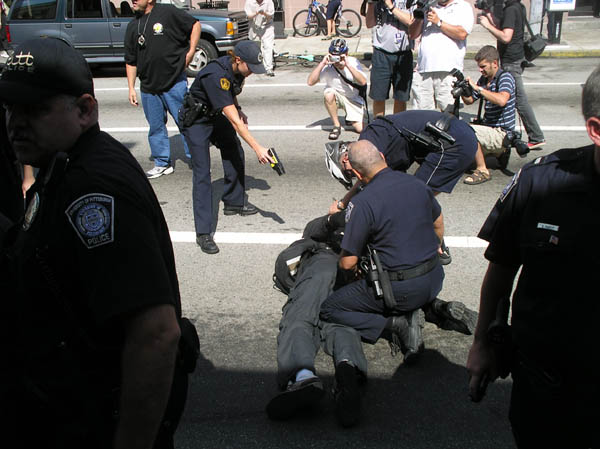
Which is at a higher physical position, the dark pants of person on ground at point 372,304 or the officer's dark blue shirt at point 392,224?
the officer's dark blue shirt at point 392,224

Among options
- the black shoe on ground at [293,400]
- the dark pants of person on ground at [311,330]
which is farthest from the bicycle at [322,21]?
the black shoe on ground at [293,400]

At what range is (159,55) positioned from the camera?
6.94 m

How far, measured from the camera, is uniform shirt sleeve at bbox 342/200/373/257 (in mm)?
3936

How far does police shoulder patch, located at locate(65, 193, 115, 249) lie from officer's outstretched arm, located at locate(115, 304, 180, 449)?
8.3 inches

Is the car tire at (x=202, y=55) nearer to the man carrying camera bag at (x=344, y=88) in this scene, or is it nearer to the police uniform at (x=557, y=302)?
the man carrying camera bag at (x=344, y=88)

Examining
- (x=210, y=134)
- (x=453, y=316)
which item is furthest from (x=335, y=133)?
(x=453, y=316)

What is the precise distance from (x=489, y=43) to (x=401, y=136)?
40.4 feet

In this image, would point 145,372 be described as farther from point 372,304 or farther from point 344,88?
point 344,88

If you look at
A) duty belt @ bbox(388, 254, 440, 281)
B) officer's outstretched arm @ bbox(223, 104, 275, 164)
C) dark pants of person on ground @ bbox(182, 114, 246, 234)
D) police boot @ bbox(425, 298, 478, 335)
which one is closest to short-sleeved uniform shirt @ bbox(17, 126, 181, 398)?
duty belt @ bbox(388, 254, 440, 281)

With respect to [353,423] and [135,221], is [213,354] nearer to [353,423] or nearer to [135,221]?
[353,423]

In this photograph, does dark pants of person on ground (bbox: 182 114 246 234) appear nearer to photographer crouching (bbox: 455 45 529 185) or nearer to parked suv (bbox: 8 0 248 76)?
photographer crouching (bbox: 455 45 529 185)

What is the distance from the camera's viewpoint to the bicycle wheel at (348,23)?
18.2 meters

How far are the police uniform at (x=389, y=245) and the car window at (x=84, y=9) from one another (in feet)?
34.4

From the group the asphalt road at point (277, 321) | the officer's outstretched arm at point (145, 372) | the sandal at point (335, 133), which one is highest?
the officer's outstretched arm at point (145, 372)
